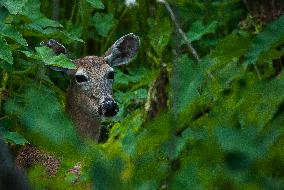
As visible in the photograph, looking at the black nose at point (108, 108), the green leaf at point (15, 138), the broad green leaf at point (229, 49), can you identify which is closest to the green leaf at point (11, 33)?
the green leaf at point (15, 138)

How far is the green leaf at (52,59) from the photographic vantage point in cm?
541

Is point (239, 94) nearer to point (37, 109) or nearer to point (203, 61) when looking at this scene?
point (203, 61)

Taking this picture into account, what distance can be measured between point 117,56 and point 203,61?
5003 mm

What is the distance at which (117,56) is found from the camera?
695cm

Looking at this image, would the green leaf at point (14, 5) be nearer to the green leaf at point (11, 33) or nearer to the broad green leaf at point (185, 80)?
the green leaf at point (11, 33)

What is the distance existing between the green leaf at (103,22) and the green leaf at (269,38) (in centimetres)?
604

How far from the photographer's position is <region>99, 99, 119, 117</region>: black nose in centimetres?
590

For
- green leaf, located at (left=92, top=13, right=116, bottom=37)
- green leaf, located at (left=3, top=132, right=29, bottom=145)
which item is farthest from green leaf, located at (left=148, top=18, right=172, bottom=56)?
green leaf, located at (left=3, top=132, right=29, bottom=145)

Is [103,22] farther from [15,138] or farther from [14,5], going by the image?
[15,138]

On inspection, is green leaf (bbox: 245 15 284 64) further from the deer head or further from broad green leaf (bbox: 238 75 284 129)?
the deer head

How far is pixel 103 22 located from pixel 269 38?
613 centimetres

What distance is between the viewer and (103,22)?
26.3ft

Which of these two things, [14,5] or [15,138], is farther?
[14,5]

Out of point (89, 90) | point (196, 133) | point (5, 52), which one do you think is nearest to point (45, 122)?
point (196, 133)
